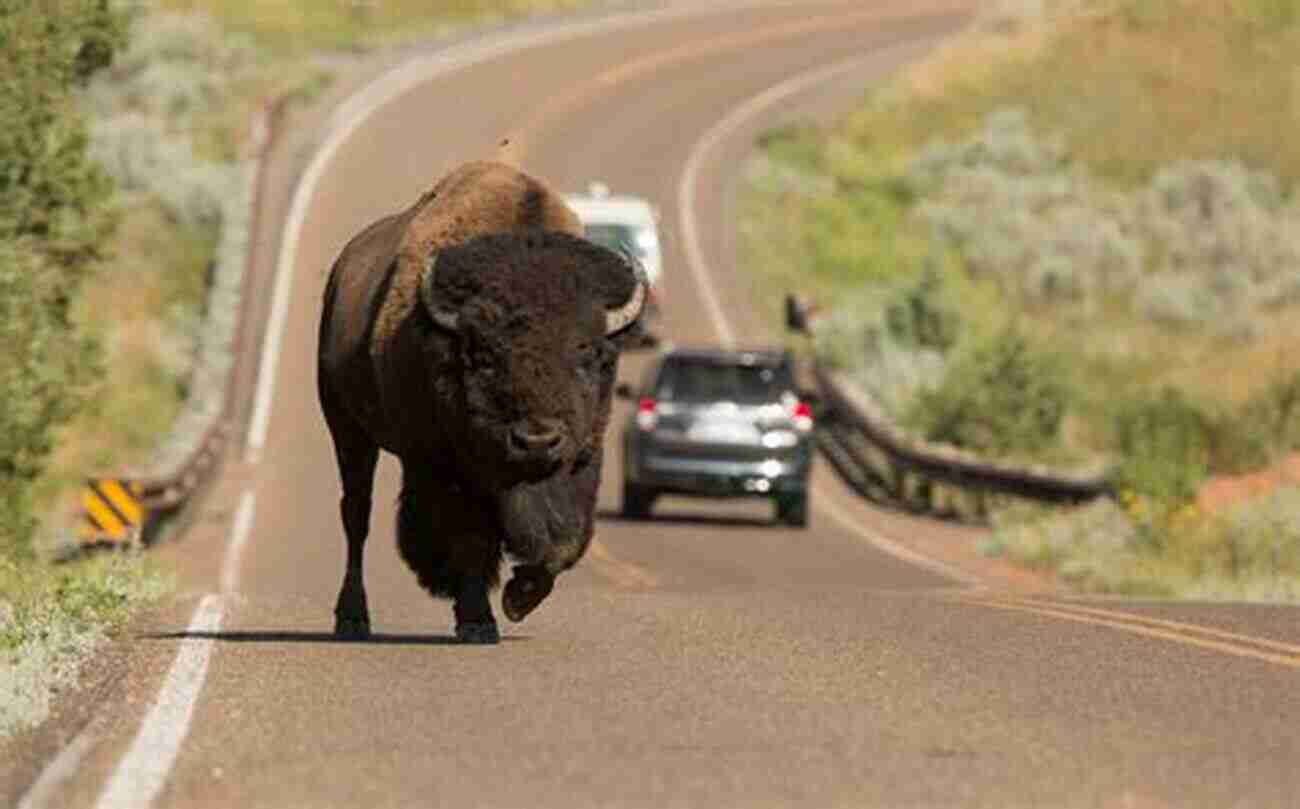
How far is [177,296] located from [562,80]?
26.7 m

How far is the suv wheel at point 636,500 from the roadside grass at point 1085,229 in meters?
3.55

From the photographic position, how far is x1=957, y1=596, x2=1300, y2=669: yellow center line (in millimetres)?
15578

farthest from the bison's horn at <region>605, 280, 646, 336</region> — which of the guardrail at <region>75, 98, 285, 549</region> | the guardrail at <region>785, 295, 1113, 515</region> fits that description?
the guardrail at <region>785, 295, 1113, 515</region>

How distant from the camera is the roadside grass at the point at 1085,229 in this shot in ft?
141

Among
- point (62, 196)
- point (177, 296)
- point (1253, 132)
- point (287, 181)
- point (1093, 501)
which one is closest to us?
point (62, 196)

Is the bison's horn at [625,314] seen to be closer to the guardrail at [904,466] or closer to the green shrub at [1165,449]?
the green shrub at [1165,449]

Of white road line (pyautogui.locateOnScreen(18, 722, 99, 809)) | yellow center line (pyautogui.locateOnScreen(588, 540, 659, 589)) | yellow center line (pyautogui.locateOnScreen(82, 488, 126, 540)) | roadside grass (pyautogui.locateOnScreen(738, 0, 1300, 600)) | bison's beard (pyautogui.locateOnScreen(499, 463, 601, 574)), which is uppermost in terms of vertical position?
white road line (pyautogui.locateOnScreen(18, 722, 99, 809))

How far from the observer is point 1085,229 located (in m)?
67.2

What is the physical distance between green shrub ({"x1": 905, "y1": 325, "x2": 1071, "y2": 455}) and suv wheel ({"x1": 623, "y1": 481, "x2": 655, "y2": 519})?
7.65 metres

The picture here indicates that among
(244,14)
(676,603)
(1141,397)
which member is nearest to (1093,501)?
(1141,397)

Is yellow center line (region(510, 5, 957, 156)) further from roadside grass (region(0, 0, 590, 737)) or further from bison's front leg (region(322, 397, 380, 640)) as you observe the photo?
bison's front leg (region(322, 397, 380, 640))

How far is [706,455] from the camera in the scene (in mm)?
38781

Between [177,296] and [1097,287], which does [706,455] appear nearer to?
[177,296]

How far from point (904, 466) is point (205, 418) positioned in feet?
25.0
